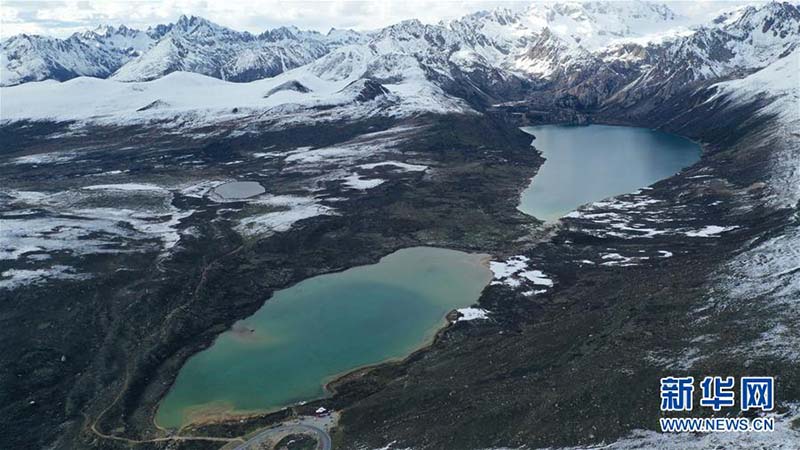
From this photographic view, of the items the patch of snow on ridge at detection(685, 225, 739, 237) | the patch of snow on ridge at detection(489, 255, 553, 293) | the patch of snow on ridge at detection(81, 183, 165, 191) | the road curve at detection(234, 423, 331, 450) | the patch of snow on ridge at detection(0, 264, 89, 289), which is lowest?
the road curve at detection(234, 423, 331, 450)

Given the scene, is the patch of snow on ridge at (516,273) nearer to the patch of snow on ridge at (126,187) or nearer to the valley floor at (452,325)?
the valley floor at (452,325)

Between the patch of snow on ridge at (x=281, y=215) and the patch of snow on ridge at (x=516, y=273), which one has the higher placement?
the patch of snow on ridge at (x=281, y=215)

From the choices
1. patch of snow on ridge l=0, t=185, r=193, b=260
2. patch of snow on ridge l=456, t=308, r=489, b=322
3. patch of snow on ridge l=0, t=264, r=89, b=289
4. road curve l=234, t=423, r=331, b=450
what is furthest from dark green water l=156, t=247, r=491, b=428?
patch of snow on ridge l=0, t=185, r=193, b=260

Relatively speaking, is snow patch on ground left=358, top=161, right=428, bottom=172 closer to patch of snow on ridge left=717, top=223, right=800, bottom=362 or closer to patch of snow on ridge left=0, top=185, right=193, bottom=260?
patch of snow on ridge left=0, top=185, right=193, bottom=260

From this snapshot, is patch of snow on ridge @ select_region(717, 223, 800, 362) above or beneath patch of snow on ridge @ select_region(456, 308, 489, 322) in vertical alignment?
above

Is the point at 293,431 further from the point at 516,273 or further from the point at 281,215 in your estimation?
the point at 281,215

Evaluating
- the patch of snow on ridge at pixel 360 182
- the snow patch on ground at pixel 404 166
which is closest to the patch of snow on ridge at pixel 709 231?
the patch of snow on ridge at pixel 360 182

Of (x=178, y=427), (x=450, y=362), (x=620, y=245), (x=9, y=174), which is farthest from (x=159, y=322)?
(x=9, y=174)
